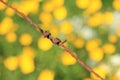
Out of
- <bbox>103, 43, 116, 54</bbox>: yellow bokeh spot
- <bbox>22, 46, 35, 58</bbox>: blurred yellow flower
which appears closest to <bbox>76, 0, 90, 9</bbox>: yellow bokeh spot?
<bbox>103, 43, 116, 54</bbox>: yellow bokeh spot

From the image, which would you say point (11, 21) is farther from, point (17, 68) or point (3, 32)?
point (17, 68)

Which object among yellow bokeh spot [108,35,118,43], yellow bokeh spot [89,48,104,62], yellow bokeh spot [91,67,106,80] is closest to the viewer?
yellow bokeh spot [91,67,106,80]

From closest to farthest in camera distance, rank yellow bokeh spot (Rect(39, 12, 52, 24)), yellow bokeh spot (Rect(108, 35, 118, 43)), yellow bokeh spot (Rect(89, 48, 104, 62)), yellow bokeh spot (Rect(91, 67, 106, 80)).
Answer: yellow bokeh spot (Rect(91, 67, 106, 80)) < yellow bokeh spot (Rect(89, 48, 104, 62)) < yellow bokeh spot (Rect(108, 35, 118, 43)) < yellow bokeh spot (Rect(39, 12, 52, 24))

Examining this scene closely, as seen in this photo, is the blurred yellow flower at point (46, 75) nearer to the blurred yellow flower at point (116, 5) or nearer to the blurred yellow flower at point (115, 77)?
the blurred yellow flower at point (115, 77)

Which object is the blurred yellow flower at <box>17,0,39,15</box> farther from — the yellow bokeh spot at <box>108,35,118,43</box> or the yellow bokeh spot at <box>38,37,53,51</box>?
the yellow bokeh spot at <box>108,35,118,43</box>

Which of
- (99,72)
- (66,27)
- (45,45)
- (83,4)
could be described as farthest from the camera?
(83,4)

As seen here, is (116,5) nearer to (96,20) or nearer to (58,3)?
(96,20)

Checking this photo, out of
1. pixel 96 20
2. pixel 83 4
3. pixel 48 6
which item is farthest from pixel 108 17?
pixel 48 6

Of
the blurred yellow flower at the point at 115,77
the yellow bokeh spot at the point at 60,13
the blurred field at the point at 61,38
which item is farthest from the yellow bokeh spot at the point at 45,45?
the blurred yellow flower at the point at 115,77
